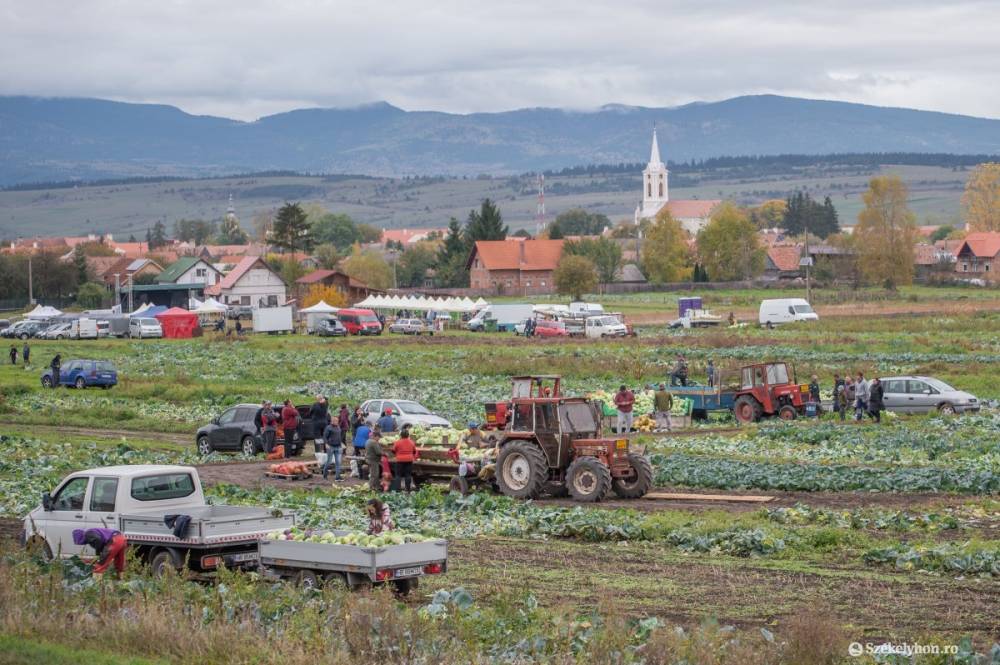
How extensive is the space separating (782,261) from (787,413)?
439ft

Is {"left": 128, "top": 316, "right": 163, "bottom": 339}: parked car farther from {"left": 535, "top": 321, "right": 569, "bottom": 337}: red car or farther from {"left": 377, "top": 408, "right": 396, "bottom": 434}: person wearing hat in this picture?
{"left": 377, "top": 408, "right": 396, "bottom": 434}: person wearing hat

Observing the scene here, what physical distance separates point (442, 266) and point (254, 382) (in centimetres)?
10222

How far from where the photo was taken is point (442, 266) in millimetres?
159625

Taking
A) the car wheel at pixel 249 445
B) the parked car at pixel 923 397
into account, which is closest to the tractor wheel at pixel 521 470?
the car wheel at pixel 249 445

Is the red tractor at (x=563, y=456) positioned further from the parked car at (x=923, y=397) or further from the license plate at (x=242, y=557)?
the parked car at (x=923, y=397)

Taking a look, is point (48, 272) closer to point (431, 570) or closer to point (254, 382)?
point (254, 382)

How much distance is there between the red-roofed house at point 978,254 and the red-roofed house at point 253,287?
7552cm

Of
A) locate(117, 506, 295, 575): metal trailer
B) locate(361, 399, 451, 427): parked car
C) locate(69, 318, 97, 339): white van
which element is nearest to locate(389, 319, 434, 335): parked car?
locate(69, 318, 97, 339): white van

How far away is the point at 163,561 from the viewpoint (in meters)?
19.4

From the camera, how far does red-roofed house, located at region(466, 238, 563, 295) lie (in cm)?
14538

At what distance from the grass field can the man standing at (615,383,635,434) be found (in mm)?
585

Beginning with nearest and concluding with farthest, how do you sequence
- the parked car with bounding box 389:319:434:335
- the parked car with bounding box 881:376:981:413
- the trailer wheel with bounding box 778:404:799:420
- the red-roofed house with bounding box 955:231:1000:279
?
1. the parked car with bounding box 881:376:981:413
2. the trailer wheel with bounding box 778:404:799:420
3. the parked car with bounding box 389:319:434:335
4. the red-roofed house with bounding box 955:231:1000:279

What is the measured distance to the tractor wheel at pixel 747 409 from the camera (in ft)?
139

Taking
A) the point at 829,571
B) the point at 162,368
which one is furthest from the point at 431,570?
the point at 162,368
